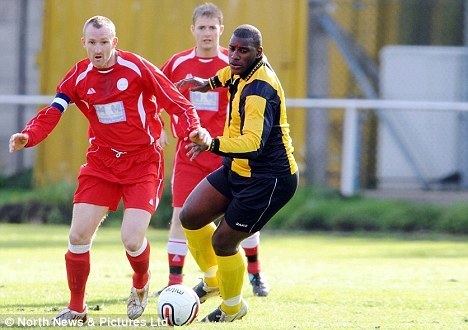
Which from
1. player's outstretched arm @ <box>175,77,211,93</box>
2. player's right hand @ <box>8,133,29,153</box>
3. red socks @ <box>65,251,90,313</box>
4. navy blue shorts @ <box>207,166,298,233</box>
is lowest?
red socks @ <box>65,251,90,313</box>

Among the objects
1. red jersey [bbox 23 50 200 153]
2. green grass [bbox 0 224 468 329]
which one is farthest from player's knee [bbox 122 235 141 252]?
red jersey [bbox 23 50 200 153]

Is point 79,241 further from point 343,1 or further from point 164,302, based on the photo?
point 343,1

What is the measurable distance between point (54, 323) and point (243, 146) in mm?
1526

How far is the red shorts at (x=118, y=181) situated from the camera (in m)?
7.99

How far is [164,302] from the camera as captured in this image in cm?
760

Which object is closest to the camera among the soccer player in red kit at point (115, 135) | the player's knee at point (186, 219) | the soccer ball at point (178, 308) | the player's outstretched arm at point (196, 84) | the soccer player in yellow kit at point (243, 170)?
the soccer player in yellow kit at point (243, 170)

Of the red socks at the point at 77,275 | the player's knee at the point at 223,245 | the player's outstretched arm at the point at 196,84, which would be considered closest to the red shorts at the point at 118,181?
the red socks at the point at 77,275

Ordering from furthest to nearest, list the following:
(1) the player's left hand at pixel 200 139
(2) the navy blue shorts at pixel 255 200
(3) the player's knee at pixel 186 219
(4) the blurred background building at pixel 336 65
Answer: (4) the blurred background building at pixel 336 65, (3) the player's knee at pixel 186 219, (2) the navy blue shorts at pixel 255 200, (1) the player's left hand at pixel 200 139

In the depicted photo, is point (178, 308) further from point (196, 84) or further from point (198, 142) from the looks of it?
point (196, 84)

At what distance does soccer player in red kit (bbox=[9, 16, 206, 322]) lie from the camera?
784 centimetres

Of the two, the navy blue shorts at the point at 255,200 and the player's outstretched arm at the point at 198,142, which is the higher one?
the player's outstretched arm at the point at 198,142

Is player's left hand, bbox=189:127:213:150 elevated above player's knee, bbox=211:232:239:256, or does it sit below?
above

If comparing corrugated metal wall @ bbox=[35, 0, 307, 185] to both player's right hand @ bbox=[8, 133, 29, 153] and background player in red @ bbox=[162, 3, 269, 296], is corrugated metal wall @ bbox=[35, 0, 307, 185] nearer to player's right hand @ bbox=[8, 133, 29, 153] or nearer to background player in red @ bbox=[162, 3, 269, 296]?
background player in red @ bbox=[162, 3, 269, 296]

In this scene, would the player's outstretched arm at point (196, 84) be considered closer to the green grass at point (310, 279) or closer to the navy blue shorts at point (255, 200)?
the navy blue shorts at point (255, 200)
